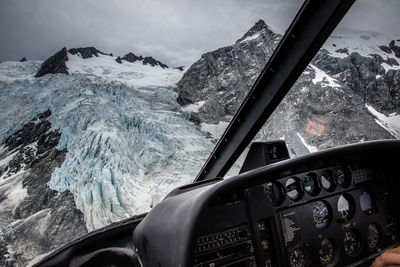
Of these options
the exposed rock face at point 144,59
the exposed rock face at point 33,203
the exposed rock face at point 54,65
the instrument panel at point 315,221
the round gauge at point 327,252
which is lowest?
the exposed rock face at point 33,203

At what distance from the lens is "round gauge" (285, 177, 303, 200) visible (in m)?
1.17

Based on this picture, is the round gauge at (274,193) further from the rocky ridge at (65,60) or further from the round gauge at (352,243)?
the rocky ridge at (65,60)

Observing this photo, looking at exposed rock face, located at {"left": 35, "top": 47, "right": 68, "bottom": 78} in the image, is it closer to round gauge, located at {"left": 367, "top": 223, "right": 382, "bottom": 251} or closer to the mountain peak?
the mountain peak

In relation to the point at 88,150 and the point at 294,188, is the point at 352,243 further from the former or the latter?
the point at 88,150

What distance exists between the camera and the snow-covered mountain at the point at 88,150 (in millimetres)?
12664

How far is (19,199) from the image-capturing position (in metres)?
16.2

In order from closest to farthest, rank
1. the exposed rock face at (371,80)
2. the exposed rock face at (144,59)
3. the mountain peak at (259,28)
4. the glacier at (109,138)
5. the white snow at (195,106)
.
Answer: the mountain peak at (259,28) → the exposed rock face at (371,80) → the glacier at (109,138) → the white snow at (195,106) → the exposed rock face at (144,59)

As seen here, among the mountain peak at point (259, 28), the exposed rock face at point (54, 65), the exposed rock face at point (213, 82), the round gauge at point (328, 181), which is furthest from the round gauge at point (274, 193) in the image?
the exposed rock face at point (54, 65)

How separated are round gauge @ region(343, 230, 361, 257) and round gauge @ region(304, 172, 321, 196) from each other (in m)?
0.28

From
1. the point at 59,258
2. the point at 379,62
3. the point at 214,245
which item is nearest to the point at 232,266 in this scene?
the point at 214,245

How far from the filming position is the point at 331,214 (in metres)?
1.20

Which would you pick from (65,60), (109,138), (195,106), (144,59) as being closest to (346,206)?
(109,138)

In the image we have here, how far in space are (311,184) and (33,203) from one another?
62.6 ft

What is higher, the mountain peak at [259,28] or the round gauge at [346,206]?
the mountain peak at [259,28]
